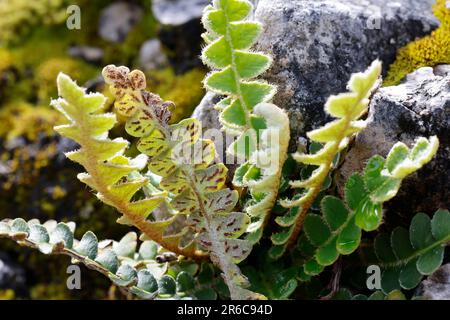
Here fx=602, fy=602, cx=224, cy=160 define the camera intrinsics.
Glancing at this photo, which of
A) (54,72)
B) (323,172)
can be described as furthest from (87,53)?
(323,172)

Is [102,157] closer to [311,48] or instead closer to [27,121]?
[311,48]

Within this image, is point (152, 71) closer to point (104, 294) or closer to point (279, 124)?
point (104, 294)

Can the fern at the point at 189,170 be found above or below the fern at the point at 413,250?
above

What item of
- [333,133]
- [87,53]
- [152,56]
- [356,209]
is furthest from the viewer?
[87,53]

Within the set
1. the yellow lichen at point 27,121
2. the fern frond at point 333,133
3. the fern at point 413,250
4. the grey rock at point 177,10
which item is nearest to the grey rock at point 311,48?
the fern frond at point 333,133

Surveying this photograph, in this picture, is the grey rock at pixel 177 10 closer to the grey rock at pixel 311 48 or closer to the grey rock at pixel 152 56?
the grey rock at pixel 152 56

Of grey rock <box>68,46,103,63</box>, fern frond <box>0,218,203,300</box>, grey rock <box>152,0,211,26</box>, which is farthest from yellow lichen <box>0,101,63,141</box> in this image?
fern frond <box>0,218,203,300</box>
